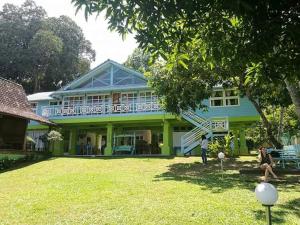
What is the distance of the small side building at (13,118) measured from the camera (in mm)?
22172

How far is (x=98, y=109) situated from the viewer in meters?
27.2

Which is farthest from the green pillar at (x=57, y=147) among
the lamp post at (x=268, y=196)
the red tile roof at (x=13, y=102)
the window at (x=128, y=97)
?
the lamp post at (x=268, y=196)

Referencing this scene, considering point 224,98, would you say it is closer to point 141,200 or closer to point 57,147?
point 57,147

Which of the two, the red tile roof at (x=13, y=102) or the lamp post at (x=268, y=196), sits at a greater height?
the red tile roof at (x=13, y=102)

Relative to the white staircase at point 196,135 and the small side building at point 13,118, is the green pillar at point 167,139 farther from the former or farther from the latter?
the small side building at point 13,118

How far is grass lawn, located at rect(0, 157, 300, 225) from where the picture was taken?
7312 mm

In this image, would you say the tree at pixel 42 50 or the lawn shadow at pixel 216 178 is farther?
the tree at pixel 42 50

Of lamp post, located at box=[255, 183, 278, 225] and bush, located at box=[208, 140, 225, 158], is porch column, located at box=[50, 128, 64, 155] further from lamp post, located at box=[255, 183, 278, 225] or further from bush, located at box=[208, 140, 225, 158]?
lamp post, located at box=[255, 183, 278, 225]

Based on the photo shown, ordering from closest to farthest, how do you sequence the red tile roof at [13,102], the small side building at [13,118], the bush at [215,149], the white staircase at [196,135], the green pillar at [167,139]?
the bush at [215,149] < the red tile roof at [13,102] < the small side building at [13,118] < the white staircase at [196,135] < the green pillar at [167,139]

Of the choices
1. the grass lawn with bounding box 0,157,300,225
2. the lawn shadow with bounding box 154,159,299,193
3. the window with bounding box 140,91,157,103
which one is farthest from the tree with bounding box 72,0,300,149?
the window with bounding box 140,91,157,103

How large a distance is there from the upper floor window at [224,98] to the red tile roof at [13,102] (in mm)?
12630

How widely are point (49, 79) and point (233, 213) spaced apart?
1913 inches

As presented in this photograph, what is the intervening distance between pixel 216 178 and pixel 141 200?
4755mm

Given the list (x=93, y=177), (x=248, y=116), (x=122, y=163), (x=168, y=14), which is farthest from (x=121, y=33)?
(x=248, y=116)
